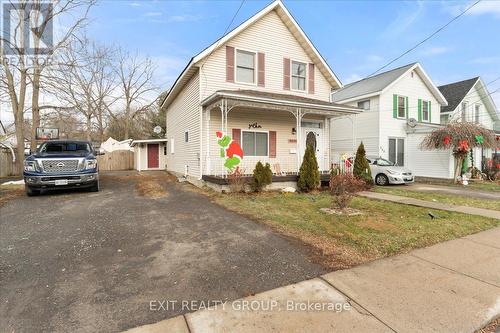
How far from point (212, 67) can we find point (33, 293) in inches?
408

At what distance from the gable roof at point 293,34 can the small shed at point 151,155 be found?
27.9ft

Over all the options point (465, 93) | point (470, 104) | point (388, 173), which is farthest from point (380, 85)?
point (470, 104)

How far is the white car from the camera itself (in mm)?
13547

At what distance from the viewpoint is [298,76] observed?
1381cm

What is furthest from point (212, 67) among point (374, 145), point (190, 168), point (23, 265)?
point (374, 145)

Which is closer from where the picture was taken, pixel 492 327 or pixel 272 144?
pixel 492 327

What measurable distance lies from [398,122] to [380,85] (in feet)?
8.97

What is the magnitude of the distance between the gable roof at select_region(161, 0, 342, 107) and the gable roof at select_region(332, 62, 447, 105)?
14.4 feet

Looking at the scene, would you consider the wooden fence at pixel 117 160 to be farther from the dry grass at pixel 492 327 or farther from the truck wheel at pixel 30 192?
the dry grass at pixel 492 327

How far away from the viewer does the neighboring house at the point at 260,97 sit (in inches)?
446

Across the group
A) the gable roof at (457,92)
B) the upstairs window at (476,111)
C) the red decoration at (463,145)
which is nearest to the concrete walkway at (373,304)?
the red decoration at (463,145)

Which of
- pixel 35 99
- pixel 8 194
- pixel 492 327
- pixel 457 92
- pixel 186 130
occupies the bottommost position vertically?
pixel 492 327

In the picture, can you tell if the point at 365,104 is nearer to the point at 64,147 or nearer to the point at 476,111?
the point at 476,111

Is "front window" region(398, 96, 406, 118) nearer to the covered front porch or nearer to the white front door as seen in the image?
the covered front porch
